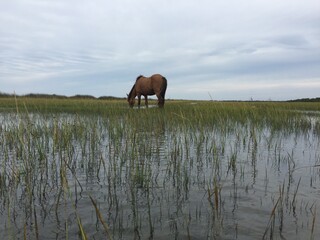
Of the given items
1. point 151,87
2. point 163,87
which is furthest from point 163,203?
point 151,87

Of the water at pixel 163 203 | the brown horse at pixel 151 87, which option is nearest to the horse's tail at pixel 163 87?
the brown horse at pixel 151 87

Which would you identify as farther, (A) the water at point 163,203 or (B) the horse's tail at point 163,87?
(B) the horse's tail at point 163,87

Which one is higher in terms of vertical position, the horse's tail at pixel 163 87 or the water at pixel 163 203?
the horse's tail at pixel 163 87

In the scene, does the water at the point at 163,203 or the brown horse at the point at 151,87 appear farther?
the brown horse at the point at 151,87

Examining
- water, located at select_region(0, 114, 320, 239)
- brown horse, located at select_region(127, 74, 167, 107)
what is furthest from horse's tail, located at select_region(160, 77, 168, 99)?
water, located at select_region(0, 114, 320, 239)

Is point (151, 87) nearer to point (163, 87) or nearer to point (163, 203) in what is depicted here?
point (163, 87)

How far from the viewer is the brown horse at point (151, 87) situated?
17.5m

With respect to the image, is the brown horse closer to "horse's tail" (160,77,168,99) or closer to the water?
"horse's tail" (160,77,168,99)

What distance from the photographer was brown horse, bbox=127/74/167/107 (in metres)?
17.5

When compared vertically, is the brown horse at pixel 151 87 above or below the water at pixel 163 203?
above

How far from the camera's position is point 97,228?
8.48 feet

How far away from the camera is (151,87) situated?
59.7ft

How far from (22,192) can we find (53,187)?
14.5 inches

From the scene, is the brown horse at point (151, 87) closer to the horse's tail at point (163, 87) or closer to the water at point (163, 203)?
the horse's tail at point (163, 87)
